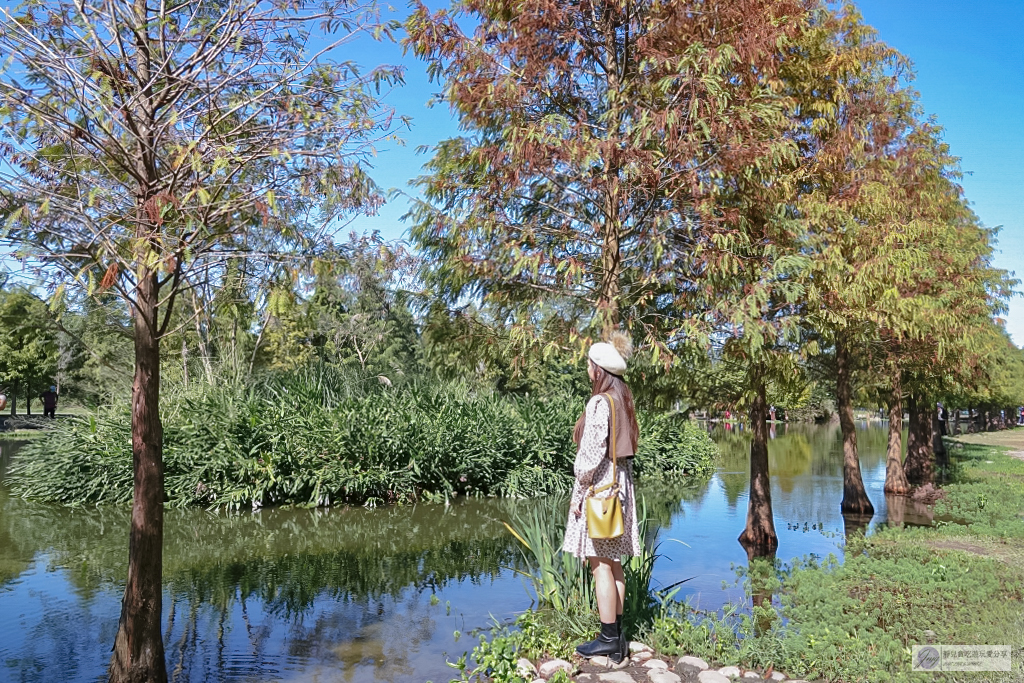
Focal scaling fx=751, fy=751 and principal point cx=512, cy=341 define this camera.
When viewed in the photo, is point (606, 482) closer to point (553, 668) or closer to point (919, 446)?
point (553, 668)

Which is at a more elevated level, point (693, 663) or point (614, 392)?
point (614, 392)

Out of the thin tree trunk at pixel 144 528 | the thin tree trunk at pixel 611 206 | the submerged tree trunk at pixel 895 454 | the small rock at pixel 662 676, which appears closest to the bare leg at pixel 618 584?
the small rock at pixel 662 676

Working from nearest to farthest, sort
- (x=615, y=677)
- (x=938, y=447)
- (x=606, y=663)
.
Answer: (x=615, y=677) → (x=606, y=663) → (x=938, y=447)

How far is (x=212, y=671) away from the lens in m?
5.02

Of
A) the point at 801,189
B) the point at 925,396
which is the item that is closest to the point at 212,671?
the point at 801,189

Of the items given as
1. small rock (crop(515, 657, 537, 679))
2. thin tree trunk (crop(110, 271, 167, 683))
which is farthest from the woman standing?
thin tree trunk (crop(110, 271, 167, 683))

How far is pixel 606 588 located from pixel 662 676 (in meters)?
0.57

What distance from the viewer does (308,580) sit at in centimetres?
772

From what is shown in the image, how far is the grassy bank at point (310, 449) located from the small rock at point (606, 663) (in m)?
8.37

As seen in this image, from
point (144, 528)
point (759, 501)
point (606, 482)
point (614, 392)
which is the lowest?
point (759, 501)

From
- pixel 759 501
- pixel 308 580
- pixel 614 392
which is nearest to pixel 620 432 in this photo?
pixel 614 392

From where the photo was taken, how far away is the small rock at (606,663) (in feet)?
14.8

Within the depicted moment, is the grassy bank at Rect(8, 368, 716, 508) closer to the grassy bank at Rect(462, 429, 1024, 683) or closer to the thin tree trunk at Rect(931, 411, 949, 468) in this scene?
the grassy bank at Rect(462, 429, 1024, 683)

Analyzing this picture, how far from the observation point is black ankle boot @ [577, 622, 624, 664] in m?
4.52
